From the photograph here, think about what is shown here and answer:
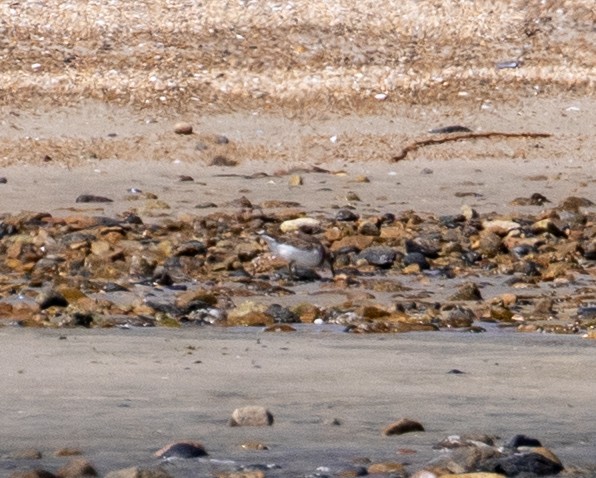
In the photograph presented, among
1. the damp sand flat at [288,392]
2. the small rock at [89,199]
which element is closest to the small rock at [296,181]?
the small rock at [89,199]

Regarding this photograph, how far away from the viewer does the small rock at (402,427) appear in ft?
9.95

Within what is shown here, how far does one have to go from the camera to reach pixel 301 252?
6578mm

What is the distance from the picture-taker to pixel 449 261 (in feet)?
22.8

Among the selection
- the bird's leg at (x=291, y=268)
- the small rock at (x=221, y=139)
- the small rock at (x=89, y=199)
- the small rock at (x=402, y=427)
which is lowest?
the bird's leg at (x=291, y=268)

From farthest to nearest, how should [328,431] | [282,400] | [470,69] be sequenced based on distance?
[470,69] < [282,400] < [328,431]

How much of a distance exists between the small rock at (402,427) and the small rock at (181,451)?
1.43 ft

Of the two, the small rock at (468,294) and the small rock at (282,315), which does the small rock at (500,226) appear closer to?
the small rock at (468,294)

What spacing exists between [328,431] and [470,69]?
1161cm

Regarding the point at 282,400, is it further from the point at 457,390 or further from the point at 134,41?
the point at 134,41

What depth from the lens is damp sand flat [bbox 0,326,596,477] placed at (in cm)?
291

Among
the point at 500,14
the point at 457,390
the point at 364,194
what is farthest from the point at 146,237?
the point at 500,14

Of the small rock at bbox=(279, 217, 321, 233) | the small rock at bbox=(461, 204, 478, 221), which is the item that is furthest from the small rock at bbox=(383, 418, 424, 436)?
the small rock at bbox=(461, 204, 478, 221)

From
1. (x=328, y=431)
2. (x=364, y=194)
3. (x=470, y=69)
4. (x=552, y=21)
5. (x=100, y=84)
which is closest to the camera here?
(x=328, y=431)

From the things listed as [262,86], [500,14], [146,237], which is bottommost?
[146,237]
